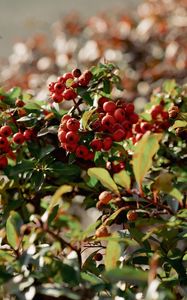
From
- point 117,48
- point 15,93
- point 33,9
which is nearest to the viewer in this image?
point 15,93

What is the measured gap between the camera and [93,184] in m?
1.79

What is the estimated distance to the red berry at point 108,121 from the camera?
1732 mm

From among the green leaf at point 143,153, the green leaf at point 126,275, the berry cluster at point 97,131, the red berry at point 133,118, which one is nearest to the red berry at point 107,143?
the berry cluster at point 97,131

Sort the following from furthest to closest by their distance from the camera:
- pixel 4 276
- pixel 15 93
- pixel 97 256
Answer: pixel 15 93 < pixel 97 256 < pixel 4 276

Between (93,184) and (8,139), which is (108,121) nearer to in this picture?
(93,184)

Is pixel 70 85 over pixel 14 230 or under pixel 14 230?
over

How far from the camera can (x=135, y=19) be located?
5.62 metres

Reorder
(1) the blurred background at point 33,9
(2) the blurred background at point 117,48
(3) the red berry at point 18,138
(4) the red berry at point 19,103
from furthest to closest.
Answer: (1) the blurred background at point 33,9 < (2) the blurred background at point 117,48 < (4) the red berry at point 19,103 < (3) the red berry at point 18,138

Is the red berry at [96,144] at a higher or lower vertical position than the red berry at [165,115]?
higher

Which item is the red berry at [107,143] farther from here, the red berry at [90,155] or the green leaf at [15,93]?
the green leaf at [15,93]

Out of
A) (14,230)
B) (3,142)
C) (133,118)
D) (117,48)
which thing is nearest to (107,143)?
(133,118)

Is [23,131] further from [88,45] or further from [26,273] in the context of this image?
[88,45]

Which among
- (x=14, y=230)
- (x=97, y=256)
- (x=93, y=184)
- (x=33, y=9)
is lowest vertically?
Result: (x=97, y=256)

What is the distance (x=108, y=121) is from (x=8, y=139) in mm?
310
